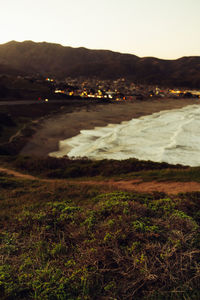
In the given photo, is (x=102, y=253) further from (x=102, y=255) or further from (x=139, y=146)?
(x=139, y=146)

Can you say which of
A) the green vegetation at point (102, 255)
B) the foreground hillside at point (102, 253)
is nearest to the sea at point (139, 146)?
the foreground hillside at point (102, 253)

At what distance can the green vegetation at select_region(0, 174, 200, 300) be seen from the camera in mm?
5320

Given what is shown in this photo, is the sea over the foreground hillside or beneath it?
beneath

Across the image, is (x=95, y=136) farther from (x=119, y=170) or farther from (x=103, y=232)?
(x=103, y=232)

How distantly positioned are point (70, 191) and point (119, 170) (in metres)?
10.00

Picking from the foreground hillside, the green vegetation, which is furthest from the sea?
the green vegetation

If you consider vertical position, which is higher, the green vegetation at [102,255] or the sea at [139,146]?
the green vegetation at [102,255]

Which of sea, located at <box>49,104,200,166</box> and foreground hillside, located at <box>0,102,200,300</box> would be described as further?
sea, located at <box>49,104,200,166</box>

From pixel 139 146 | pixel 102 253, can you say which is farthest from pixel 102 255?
pixel 139 146

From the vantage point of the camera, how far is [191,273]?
5.66 metres

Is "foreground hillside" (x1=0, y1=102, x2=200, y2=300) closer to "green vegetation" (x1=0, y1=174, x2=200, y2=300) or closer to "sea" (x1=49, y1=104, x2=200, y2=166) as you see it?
"green vegetation" (x1=0, y1=174, x2=200, y2=300)

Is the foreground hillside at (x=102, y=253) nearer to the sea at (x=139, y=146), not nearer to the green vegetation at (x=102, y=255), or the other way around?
the green vegetation at (x=102, y=255)

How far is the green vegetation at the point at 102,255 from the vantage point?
5320mm

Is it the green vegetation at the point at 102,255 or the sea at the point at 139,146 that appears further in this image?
the sea at the point at 139,146
